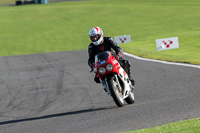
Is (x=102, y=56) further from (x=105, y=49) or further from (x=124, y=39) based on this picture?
(x=124, y=39)

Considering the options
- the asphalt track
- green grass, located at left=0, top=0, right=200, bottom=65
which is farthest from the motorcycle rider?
green grass, located at left=0, top=0, right=200, bottom=65

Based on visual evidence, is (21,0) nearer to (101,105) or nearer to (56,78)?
(56,78)

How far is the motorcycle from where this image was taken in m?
8.50

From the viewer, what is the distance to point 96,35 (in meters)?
8.91

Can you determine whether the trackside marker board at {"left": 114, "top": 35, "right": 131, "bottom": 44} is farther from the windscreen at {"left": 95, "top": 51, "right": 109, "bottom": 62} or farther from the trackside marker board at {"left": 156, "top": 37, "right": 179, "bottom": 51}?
the windscreen at {"left": 95, "top": 51, "right": 109, "bottom": 62}

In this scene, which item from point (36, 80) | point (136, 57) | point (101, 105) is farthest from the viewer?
point (136, 57)

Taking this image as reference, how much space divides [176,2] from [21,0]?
24.8m

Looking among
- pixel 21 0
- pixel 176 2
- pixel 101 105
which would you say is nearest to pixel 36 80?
pixel 101 105

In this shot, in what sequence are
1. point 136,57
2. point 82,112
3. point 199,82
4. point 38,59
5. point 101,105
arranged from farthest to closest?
1. point 38,59
2. point 136,57
3. point 199,82
4. point 101,105
5. point 82,112

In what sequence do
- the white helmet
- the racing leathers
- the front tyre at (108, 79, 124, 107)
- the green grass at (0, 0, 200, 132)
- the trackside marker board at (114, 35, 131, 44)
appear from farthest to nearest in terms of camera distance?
the trackside marker board at (114, 35, 131, 44)
the green grass at (0, 0, 200, 132)
the racing leathers
the white helmet
the front tyre at (108, 79, 124, 107)

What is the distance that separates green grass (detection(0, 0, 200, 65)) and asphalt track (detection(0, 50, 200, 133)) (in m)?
3.10

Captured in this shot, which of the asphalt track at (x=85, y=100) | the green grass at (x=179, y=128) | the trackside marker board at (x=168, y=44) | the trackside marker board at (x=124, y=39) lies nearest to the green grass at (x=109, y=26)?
the trackside marker board at (x=168, y=44)

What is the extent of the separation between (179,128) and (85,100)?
4480mm

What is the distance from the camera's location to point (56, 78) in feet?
46.9
